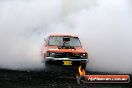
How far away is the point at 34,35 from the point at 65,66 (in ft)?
16.1

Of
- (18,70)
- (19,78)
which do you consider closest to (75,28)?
(18,70)

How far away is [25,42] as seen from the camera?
2014 cm

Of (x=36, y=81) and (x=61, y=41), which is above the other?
(x=61, y=41)

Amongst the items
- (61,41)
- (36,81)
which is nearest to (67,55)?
(61,41)

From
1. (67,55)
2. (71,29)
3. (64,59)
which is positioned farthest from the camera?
(71,29)

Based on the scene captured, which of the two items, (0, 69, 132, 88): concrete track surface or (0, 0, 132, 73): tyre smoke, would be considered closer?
(0, 69, 132, 88): concrete track surface

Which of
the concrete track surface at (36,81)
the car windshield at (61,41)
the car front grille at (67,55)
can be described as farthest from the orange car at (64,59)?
the car windshield at (61,41)

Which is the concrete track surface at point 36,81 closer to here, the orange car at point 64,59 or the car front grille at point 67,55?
the orange car at point 64,59

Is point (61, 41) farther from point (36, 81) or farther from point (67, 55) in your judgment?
point (36, 81)

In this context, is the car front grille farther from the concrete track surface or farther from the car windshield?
the car windshield

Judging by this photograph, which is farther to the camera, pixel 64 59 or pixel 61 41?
pixel 61 41

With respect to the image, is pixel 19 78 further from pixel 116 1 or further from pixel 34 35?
pixel 116 1

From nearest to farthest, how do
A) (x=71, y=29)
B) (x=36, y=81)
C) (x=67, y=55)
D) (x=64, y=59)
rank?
1. (x=36, y=81)
2. (x=64, y=59)
3. (x=67, y=55)
4. (x=71, y=29)

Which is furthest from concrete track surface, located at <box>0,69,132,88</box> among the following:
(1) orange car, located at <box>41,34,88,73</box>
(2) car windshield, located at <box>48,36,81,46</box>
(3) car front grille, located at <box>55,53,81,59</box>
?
(2) car windshield, located at <box>48,36,81,46</box>
